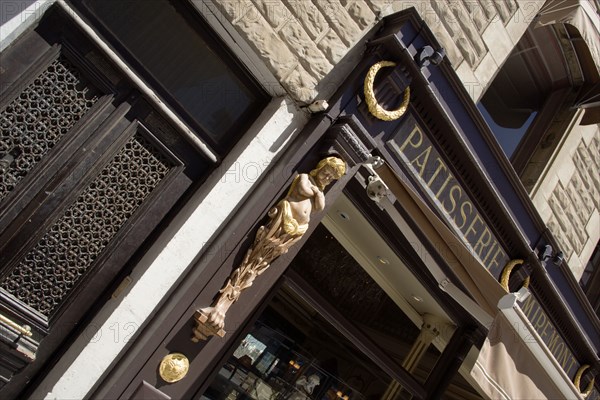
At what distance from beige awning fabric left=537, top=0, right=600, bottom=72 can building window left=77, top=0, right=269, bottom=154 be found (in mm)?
3738

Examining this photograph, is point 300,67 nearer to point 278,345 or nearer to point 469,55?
point 469,55

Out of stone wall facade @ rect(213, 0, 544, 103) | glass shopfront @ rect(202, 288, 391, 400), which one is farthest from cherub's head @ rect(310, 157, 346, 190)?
glass shopfront @ rect(202, 288, 391, 400)

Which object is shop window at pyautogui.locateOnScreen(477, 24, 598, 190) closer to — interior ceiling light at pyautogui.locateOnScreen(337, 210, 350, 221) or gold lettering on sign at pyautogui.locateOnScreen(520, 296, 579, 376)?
gold lettering on sign at pyautogui.locateOnScreen(520, 296, 579, 376)

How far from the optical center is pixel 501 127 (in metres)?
6.71

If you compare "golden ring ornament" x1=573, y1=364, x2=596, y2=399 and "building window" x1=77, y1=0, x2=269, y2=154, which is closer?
"building window" x1=77, y1=0, x2=269, y2=154

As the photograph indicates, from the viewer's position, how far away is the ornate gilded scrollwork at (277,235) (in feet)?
11.5

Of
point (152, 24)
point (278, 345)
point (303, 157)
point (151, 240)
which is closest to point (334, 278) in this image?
point (278, 345)

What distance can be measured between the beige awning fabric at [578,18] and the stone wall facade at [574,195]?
1.18 meters

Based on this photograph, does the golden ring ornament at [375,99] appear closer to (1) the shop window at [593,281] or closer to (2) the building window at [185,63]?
(2) the building window at [185,63]

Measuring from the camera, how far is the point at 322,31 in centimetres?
414

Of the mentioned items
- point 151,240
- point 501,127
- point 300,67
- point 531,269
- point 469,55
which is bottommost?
point 151,240

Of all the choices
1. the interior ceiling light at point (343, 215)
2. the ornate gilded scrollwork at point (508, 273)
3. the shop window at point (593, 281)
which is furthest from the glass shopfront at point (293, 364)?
the shop window at point (593, 281)

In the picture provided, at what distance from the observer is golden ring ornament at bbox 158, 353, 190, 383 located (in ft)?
11.2

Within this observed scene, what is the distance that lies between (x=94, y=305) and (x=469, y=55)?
4.09m
